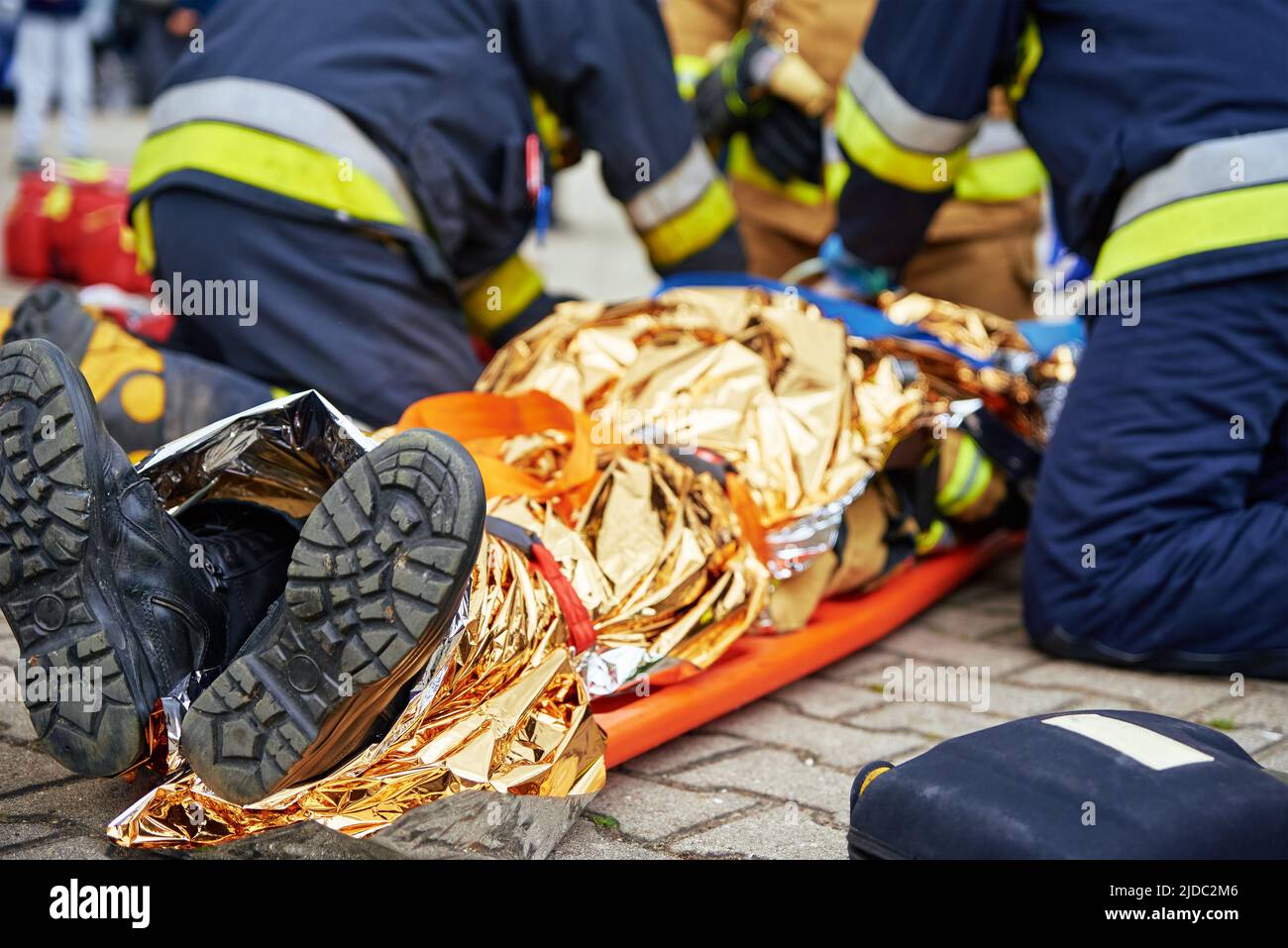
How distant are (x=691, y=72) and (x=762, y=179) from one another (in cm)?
36

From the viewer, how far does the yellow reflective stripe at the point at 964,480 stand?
2.81 meters

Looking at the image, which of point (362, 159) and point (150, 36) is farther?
point (150, 36)

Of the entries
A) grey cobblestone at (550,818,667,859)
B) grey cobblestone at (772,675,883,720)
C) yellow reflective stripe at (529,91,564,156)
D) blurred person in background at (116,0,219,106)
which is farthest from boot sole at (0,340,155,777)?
blurred person in background at (116,0,219,106)

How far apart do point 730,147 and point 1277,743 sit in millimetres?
2434

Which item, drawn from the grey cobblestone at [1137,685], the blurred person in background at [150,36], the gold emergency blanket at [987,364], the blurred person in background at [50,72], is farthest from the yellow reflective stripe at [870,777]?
the blurred person in background at [150,36]

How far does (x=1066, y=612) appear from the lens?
255cm

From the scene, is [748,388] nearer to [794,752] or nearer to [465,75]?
[794,752]

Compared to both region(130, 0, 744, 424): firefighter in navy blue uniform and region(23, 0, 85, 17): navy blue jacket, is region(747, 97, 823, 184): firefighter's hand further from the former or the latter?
region(23, 0, 85, 17): navy blue jacket

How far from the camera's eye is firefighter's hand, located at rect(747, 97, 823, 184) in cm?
356

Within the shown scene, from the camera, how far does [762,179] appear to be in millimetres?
3980

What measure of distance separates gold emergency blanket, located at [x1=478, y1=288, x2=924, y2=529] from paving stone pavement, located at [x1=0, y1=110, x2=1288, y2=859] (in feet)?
1.15

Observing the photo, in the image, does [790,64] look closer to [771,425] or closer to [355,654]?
[771,425]

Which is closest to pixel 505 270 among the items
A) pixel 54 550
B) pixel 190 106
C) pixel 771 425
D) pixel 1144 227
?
pixel 190 106

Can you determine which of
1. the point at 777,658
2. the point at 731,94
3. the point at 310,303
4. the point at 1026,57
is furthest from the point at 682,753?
the point at 731,94
